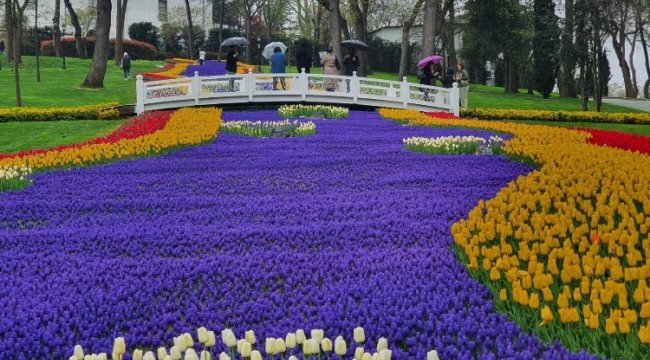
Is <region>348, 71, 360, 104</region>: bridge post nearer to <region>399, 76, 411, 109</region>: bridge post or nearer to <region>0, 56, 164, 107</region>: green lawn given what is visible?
<region>399, 76, 411, 109</region>: bridge post

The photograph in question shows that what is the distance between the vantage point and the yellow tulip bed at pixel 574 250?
3.58 m

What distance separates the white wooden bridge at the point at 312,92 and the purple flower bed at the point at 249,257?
38.8ft

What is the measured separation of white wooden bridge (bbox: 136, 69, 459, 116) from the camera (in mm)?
21500

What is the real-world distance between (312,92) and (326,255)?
56.7 ft

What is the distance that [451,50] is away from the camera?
134ft

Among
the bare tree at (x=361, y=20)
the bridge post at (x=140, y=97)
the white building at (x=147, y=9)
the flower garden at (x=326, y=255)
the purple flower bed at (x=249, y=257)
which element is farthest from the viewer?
the white building at (x=147, y=9)

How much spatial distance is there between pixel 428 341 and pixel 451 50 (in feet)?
128

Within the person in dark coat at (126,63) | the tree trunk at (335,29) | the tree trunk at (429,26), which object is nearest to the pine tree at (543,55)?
the tree trunk at (429,26)

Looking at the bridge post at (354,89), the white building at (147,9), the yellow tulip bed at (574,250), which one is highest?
the white building at (147,9)

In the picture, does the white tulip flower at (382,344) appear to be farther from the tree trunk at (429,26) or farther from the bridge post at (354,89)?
the tree trunk at (429,26)

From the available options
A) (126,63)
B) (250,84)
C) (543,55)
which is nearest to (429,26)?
(250,84)

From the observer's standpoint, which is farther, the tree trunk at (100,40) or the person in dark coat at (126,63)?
the person in dark coat at (126,63)

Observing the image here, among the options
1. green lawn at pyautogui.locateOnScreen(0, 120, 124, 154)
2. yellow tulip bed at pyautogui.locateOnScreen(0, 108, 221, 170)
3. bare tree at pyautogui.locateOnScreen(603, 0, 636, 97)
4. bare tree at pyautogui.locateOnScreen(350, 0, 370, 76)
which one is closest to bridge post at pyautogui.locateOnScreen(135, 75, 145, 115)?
green lawn at pyautogui.locateOnScreen(0, 120, 124, 154)

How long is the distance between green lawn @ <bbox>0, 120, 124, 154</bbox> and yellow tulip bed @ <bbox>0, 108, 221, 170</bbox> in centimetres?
237
